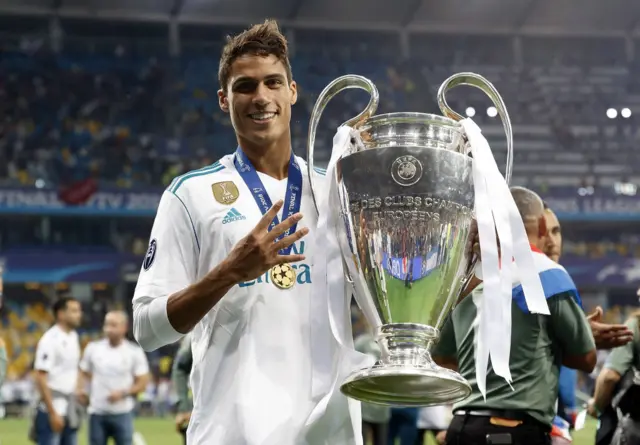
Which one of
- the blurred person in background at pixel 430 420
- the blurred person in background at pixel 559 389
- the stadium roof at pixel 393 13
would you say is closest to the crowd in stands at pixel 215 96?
the stadium roof at pixel 393 13

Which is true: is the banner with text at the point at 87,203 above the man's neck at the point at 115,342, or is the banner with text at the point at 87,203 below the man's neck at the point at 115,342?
above

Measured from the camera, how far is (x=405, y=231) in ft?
6.34

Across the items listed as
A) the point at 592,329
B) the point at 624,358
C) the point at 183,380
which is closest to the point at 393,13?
the point at 183,380

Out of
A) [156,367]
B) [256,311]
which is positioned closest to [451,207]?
[256,311]

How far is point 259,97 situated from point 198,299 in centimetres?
46

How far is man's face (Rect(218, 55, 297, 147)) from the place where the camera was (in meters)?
2.06

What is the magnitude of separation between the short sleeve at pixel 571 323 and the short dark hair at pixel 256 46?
1415 mm

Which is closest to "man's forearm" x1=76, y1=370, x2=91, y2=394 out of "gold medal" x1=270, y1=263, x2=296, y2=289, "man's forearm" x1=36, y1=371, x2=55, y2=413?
"man's forearm" x1=36, y1=371, x2=55, y2=413

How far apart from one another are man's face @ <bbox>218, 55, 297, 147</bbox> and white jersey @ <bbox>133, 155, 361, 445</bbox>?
0.43 feet

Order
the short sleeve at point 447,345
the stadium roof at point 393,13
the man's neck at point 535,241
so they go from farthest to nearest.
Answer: the stadium roof at point 393,13 < the short sleeve at point 447,345 < the man's neck at point 535,241

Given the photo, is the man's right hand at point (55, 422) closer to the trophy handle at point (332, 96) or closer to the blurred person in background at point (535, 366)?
the blurred person in background at point (535, 366)

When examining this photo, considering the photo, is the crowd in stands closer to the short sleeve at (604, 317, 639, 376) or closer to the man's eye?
the short sleeve at (604, 317, 639, 376)

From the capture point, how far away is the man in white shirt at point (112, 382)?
7691 mm

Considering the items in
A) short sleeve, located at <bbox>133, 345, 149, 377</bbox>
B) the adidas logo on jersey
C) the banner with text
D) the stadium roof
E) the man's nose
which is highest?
the stadium roof
